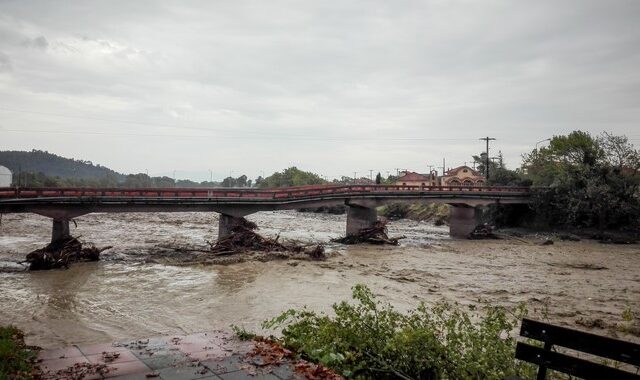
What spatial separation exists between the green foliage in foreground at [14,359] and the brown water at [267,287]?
4.08 metres

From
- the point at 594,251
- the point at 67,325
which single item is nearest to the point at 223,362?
the point at 67,325

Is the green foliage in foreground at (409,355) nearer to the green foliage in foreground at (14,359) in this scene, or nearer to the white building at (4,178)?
the green foliage in foreground at (14,359)

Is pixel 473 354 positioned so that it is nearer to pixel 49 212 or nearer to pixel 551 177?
pixel 49 212

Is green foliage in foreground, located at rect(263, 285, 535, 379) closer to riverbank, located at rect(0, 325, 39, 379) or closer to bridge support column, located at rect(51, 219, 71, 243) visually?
riverbank, located at rect(0, 325, 39, 379)

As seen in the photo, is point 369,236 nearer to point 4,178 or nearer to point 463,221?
point 463,221

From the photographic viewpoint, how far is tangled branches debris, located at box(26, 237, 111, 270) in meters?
19.7

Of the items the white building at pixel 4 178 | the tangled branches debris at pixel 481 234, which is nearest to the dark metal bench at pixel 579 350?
the tangled branches debris at pixel 481 234

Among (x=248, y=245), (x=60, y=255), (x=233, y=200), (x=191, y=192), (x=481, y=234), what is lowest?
(x=481, y=234)

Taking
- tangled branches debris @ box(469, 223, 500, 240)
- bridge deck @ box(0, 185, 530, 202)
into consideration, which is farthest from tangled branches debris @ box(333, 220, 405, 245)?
tangled branches debris @ box(469, 223, 500, 240)

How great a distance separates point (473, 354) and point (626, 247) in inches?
1375

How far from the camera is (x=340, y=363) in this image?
574 cm

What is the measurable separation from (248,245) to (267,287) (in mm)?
9801

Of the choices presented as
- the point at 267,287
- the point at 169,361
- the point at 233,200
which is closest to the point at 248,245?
the point at 233,200

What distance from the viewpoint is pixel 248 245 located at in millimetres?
26328
